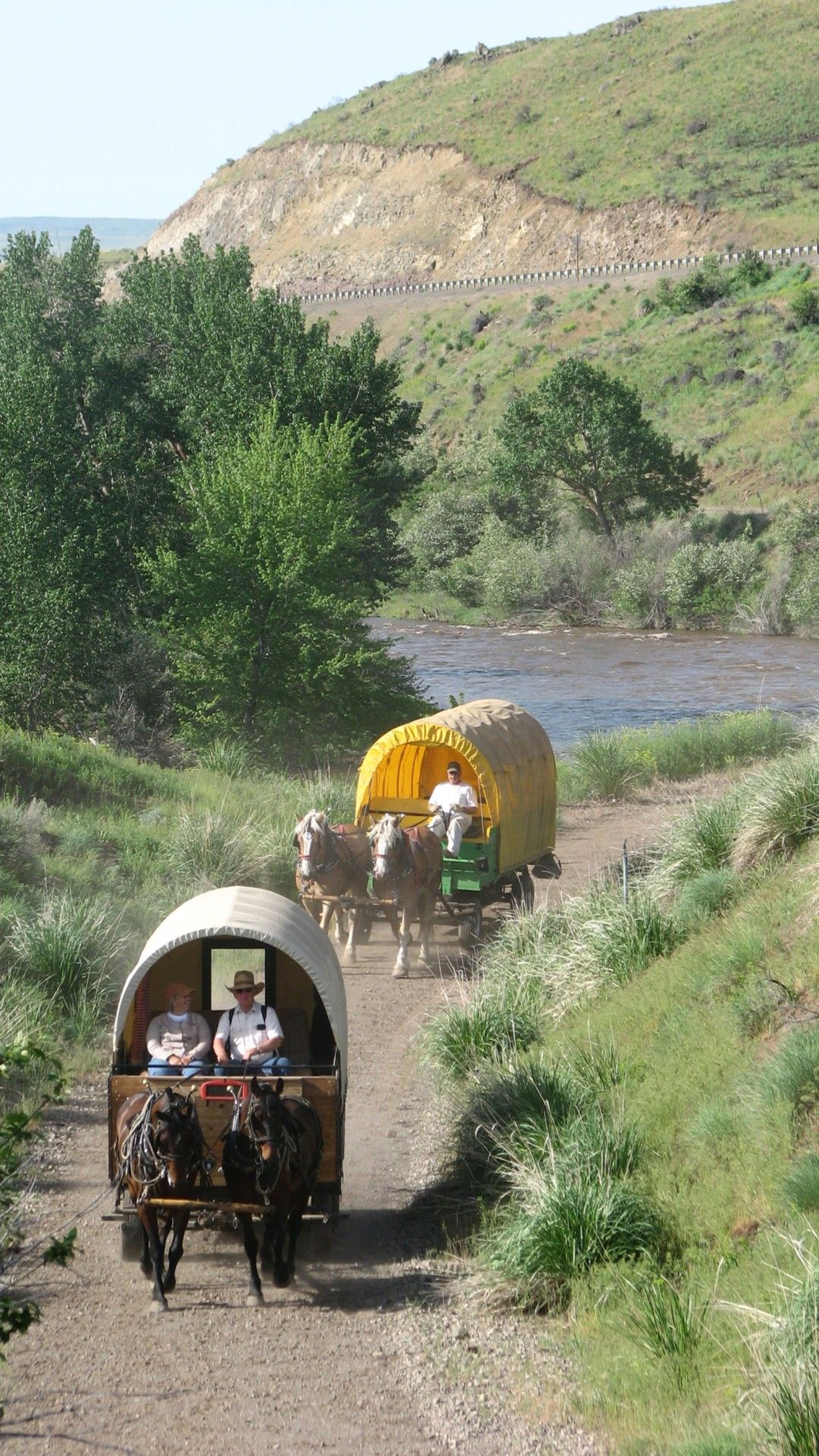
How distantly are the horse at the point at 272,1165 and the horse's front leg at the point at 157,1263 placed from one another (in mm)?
447

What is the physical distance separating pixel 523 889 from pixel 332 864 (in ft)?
10.6

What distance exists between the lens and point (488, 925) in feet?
58.9

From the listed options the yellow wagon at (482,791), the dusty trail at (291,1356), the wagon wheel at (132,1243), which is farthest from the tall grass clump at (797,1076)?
the yellow wagon at (482,791)

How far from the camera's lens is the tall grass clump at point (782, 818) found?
1283 centimetres

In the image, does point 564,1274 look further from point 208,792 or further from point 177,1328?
point 208,792

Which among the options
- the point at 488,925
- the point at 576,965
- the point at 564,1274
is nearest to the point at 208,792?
the point at 488,925

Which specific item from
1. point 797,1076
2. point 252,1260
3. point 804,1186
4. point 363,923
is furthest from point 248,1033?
point 363,923

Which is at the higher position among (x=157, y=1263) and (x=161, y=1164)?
(x=161, y=1164)

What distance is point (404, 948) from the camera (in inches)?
622

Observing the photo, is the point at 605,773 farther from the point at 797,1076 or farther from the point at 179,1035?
the point at 797,1076

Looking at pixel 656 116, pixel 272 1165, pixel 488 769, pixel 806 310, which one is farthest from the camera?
pixel 656 116

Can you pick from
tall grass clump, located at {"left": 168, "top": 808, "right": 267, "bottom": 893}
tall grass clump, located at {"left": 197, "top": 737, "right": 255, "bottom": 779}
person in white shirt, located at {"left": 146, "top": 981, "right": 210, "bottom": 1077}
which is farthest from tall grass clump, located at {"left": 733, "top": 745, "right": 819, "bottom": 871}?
tall grass clump, located at {"left": 197, "top": 737, "right": 255, "bottom": 779}

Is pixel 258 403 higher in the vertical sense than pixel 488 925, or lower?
higher

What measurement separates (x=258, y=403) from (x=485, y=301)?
226ft
